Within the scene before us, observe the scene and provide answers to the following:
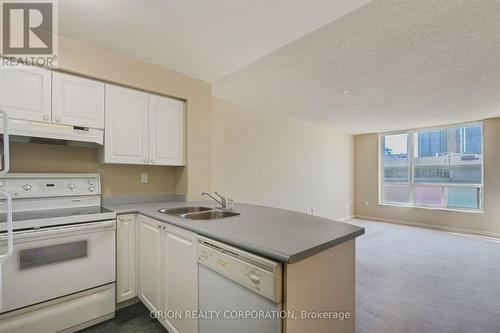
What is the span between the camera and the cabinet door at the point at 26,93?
5.71ft

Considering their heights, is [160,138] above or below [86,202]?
above

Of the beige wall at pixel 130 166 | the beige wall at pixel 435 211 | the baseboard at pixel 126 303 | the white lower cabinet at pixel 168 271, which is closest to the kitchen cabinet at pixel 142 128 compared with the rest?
the beige wall at pixel 130 166

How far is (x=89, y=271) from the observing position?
5.99ft

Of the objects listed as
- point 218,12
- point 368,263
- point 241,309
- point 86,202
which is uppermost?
point 218,12

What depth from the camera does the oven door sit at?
153 centimetres

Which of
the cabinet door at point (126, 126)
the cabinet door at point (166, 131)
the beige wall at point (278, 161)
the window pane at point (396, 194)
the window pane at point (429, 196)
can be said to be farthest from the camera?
the window pane at point (396, 194)

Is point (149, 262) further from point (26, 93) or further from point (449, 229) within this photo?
point (449, 229)

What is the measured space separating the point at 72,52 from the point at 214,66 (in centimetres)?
128

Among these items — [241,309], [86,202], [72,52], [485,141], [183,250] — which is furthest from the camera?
[485,141]

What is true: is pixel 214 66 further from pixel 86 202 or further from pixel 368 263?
pixel 368 263

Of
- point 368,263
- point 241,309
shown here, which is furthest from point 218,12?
point 368,263

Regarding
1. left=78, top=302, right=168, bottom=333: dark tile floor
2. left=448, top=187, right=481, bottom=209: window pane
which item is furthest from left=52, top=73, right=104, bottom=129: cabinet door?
left=448, top=187, right=481, bottom=209: window pane

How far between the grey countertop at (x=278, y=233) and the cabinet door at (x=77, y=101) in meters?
1.16

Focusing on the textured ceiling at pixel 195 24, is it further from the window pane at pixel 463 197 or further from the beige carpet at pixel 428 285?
the window pane at pixel 463 197
